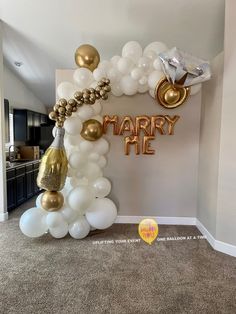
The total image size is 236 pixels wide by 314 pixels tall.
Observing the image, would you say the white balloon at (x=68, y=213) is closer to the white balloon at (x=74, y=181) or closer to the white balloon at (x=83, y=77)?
the white balloon at (x=74, y=181)

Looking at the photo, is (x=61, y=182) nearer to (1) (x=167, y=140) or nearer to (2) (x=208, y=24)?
(1) (x=167, y=140)

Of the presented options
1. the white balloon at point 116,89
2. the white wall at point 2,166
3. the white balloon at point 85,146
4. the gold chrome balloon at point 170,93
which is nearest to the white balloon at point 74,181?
the white balloon at point 85,146

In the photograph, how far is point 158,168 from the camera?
143 inches

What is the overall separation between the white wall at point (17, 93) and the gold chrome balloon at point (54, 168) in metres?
3.36

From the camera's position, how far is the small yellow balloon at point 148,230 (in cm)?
330

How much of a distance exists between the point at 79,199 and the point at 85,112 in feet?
3.57

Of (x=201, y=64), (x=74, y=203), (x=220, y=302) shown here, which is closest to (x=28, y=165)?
(x=74, y=203)

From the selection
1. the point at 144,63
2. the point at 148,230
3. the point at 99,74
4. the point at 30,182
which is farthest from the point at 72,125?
the point at 30,182

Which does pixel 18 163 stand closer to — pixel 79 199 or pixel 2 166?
pixel 2 166

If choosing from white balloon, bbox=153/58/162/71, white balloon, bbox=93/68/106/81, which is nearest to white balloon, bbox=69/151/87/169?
white balloon, bbox=93/68/106/81

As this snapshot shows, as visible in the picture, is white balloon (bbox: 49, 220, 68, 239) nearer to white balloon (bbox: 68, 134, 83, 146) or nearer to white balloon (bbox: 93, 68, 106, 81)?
white balloon (bbox: 68, 134, 83, 146)

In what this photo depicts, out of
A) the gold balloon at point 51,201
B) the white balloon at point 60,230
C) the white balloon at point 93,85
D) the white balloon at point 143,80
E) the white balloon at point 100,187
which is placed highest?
the white balloon at point 143,80

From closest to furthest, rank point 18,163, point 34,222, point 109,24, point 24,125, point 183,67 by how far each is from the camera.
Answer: point 183,67 → point 34,222 → point 109,24 → point 18,163 → point 24,125

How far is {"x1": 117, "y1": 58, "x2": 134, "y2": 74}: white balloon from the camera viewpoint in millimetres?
2869
